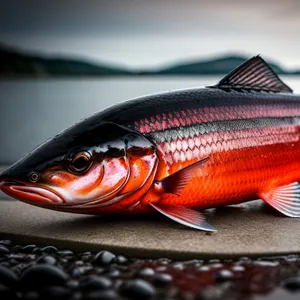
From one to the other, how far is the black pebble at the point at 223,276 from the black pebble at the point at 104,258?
69 centimetres

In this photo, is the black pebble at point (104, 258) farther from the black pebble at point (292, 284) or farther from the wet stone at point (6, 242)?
the black pebble at point (292, 284)

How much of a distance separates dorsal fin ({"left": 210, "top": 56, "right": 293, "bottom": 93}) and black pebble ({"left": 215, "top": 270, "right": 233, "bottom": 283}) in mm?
1902

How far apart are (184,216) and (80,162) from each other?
82cm

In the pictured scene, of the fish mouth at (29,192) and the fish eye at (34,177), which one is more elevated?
the fish eye at (34,177)

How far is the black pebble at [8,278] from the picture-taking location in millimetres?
2866

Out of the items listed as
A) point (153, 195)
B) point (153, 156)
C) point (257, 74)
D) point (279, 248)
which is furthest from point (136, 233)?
point (257, 74)

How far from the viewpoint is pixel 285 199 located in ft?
14.4

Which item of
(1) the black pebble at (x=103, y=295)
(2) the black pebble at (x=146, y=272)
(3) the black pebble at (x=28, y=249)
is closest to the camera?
(1) the black pebble at (x=103, y=295)

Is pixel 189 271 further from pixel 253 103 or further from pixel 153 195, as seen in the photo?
pixel 253 103

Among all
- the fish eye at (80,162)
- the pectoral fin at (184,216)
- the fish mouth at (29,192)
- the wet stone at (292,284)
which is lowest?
the wet stone at (292,284)

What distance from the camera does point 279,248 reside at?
3.37 metres

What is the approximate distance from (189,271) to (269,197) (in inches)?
58.3

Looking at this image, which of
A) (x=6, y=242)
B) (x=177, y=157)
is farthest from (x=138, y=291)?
(x=6, y=242)

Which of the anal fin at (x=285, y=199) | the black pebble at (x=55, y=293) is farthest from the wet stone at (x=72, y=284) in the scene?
the anal fin at (x=285, y=199)
